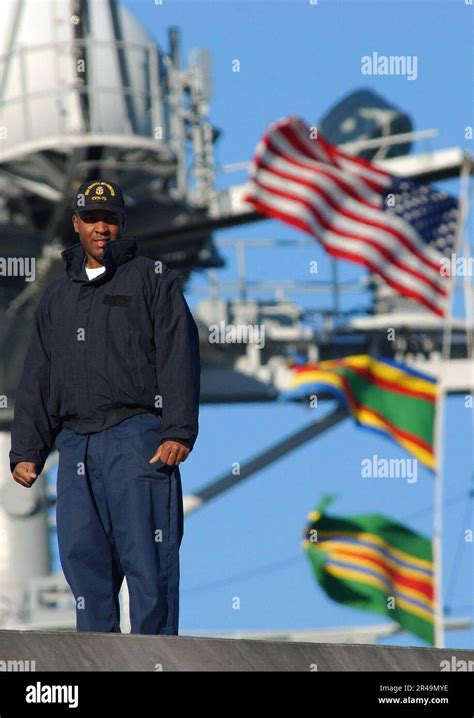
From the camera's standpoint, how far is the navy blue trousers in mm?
8203

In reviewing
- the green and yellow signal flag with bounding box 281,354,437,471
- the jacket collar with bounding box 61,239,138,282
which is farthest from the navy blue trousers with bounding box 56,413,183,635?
the green and yellow signal flag with bounding box 281,354,437,471

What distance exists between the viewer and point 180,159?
2952 cm

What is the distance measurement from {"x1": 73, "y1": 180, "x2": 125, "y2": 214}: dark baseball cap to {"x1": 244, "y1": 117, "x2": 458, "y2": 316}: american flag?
21598mm

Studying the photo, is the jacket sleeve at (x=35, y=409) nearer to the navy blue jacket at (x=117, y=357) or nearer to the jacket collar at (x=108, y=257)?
the navy blue jacket at (x=117, y=357)

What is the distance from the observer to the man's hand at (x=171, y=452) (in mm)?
8125

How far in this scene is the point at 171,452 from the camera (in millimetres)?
8117

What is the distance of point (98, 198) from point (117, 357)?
2.01ft

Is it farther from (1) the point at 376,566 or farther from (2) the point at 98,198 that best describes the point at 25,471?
(1) the point at 376,566

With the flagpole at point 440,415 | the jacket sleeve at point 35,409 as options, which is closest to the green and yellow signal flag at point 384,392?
the flagpole at point 440,415
